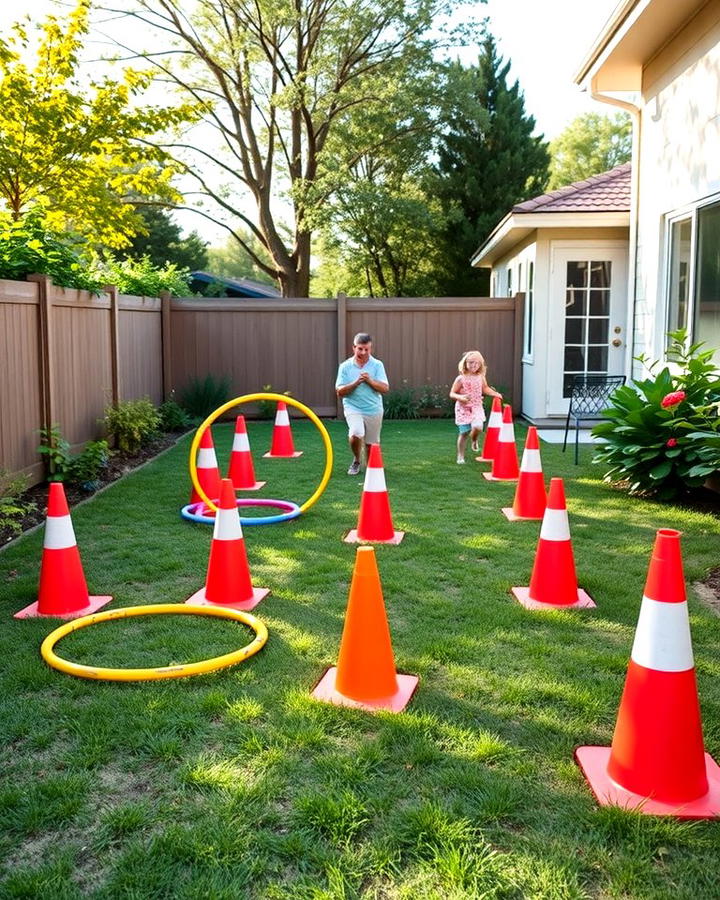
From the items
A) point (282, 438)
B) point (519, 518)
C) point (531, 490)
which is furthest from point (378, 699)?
point (282, 438)

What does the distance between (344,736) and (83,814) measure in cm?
96

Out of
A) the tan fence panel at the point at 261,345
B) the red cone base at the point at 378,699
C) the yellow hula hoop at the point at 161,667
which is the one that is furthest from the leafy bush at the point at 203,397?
the red cone base at the point at 378,699

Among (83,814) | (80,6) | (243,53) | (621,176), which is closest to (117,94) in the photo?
(80,6)

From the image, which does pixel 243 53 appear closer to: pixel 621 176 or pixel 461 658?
pixel 621 176

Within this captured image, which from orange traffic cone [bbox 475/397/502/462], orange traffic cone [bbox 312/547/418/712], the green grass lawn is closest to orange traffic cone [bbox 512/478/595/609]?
the green grass lawn

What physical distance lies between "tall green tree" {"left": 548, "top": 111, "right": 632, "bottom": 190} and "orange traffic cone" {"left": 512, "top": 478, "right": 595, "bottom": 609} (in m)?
57.9

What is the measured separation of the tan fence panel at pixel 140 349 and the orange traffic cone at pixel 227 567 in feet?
20.5

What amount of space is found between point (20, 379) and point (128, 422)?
2.54 m

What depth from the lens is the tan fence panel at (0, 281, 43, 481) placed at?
7207 millimetres

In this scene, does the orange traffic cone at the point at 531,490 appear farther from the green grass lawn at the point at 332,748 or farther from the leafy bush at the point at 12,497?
the leafy bush at the point at 12,497

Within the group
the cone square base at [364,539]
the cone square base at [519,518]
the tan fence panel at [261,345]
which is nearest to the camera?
the cone square base at [364,539]

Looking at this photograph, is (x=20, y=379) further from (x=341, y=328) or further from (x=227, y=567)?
(x=341, y=328)

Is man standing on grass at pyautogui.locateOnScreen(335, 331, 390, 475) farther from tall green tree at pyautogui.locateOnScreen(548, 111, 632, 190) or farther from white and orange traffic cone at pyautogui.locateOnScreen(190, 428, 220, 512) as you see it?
tall green tree at pyautogui.locateOnScreen(548, 111, 632, 190)

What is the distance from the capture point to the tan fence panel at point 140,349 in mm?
11258
